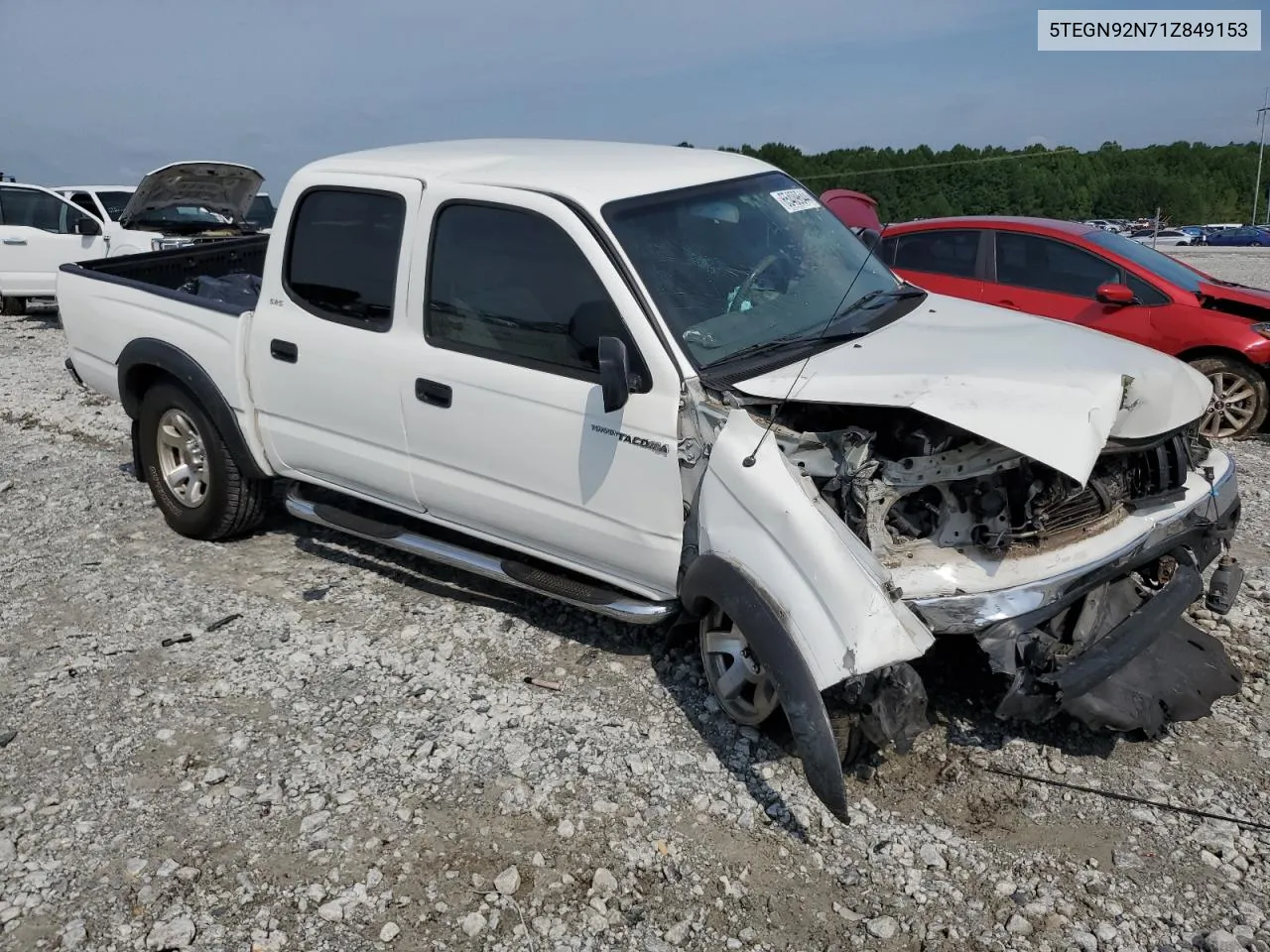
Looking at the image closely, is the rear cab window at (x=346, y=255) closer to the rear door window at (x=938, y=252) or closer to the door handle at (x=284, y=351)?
the door handle at (x=284, y=351)

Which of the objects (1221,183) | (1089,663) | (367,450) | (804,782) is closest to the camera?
(1089,663)

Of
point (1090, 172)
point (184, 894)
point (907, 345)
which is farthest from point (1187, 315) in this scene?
point (1090, 172)

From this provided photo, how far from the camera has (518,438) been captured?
4.05 meters

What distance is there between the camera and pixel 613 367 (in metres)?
3.50

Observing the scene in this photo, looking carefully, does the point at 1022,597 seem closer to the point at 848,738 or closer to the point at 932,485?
the point at 932,485

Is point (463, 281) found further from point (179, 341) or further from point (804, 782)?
point (804, 782)

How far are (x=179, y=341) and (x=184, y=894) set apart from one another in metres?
2.95

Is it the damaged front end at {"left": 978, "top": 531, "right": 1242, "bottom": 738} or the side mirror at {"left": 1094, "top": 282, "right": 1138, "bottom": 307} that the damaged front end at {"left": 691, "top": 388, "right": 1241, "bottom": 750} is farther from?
the side mirror at {"left": 1094, "top": 282, "right": 1138, "bottom": 307}

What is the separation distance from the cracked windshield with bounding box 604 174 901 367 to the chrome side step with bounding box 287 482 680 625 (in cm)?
96

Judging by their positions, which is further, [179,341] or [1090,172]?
[1090,172]

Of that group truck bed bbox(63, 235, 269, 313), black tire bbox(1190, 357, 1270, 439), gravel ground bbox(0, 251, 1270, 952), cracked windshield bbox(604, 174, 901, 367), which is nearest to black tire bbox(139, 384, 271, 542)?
gravel ground bbox(0, 251, 1270, 952)

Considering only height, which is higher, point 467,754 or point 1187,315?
point 1187,315

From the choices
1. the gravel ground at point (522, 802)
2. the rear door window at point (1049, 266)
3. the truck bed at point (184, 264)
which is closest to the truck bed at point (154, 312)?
the truck bed at point (184, 264)

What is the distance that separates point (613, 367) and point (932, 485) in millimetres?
1139
